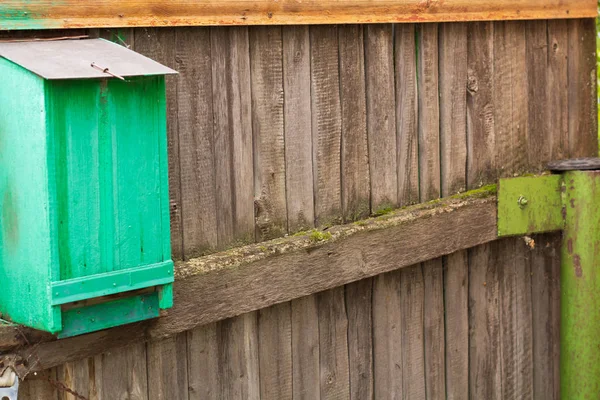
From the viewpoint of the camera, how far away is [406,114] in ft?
13.9

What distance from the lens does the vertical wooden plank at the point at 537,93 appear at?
4742 millimetres

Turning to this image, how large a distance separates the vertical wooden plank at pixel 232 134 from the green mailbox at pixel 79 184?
1.84 feet

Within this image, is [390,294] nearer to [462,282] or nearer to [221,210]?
[462,282]

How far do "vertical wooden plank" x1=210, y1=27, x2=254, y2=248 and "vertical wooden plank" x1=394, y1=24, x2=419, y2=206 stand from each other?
827 millimetres

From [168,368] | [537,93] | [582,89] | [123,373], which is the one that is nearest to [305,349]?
[168,368]

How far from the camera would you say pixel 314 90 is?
3.84 m

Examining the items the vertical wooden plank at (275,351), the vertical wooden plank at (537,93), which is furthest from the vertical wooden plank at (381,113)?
the vertical wooden plank at (537,93)

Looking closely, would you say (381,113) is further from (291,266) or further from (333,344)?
(333,344)

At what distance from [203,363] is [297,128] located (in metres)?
0.92

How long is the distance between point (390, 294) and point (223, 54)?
1.32 m

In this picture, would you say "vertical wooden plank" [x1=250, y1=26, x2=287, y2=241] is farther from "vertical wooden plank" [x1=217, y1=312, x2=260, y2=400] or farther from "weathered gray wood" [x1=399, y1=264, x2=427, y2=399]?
"weathered gray wood" [x1=399, y1=264, x2=427, y2=399]

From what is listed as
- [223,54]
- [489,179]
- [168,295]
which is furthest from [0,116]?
[489,179]

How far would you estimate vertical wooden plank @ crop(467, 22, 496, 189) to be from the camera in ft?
14.7

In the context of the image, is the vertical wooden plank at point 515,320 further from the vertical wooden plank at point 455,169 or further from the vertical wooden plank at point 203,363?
the vertical wooden plank at point 203,363
